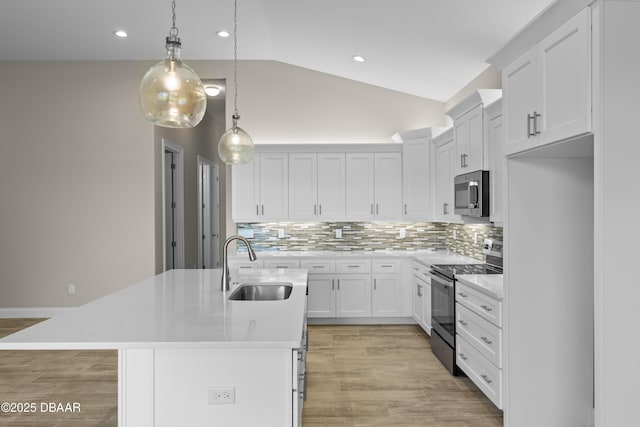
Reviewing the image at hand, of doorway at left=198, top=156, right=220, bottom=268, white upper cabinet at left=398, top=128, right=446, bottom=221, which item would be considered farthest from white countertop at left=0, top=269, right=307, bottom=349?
doorway at left=198, top=156, right=220, bottom=268

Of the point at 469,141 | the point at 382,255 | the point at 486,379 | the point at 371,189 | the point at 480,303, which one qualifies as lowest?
the point at 486,379

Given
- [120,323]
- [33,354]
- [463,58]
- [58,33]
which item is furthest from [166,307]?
[58,33]

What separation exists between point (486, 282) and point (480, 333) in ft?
1.23

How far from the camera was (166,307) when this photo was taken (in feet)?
8.20

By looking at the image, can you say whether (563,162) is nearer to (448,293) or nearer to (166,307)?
(448,293)

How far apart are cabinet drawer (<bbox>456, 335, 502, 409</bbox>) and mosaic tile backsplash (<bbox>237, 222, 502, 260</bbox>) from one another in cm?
247

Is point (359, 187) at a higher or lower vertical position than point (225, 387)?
higher

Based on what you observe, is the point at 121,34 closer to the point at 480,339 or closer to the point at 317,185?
the point at 317,185

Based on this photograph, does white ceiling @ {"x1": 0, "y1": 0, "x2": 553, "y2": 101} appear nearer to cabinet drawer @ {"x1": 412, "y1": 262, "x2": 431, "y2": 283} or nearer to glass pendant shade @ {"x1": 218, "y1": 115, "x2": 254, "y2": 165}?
glass pendant shade @ {"x1": 218, "y1": 115, "x2": 254, "y2": 165}

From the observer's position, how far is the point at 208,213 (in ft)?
28.4

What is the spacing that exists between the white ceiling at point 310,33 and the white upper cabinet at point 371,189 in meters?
1.07

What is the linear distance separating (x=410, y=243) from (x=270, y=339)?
14.9 ft

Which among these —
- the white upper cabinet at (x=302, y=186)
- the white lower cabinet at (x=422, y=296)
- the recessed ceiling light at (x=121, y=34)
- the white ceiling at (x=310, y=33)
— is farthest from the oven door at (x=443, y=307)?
the recessed ceiling light at (x=121, y=34)

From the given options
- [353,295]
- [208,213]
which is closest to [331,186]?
[353,295]
